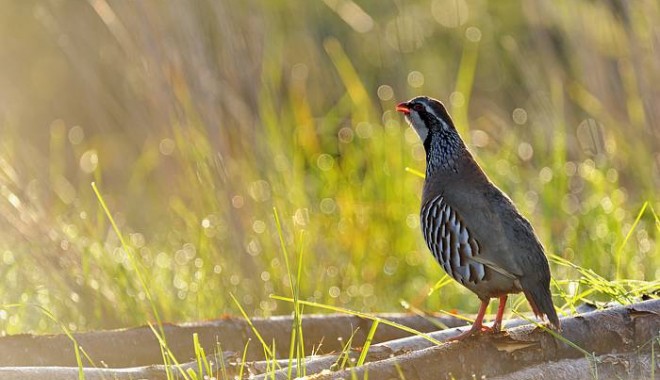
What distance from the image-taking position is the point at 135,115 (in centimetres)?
541

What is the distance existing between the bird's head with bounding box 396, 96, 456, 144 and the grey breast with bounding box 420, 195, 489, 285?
45 centimetres

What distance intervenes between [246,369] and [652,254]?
7.38ft

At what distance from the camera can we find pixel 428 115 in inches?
158

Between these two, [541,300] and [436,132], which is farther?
[436,132]

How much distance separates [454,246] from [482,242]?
9 centimetres

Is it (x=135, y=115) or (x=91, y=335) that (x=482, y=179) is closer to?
(x=91, y=335)

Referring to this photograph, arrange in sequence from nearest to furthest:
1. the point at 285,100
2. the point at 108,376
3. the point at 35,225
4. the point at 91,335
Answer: the point at 108,376
the point at 91,335
the point at 35,225
the point at 285,100

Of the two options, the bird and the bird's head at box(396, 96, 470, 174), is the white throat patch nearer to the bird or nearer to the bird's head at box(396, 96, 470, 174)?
the bird's head at box(396, 96, 470, 174)

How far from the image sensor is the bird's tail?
323cm

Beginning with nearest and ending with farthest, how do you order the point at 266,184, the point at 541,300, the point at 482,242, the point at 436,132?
the point at 541,300 < the point at 482,242 < the point at 436,132 < the point at 266,184

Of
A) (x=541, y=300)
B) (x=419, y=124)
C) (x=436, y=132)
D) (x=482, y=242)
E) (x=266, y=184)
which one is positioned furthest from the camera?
(x=266, y=184)

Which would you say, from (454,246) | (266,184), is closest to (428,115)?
(454,246)

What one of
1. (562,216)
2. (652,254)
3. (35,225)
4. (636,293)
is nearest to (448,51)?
(562,216)

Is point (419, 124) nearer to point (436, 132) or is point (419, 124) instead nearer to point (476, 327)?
point (436, 132)
